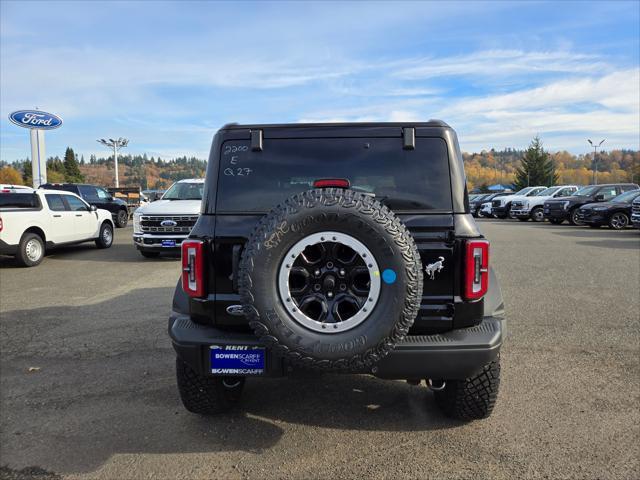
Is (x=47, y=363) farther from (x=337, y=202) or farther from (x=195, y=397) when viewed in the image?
(x=337, y=202)

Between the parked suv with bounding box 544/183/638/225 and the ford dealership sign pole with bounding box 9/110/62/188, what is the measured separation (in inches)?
998

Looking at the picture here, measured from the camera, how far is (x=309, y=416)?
3.54 meters

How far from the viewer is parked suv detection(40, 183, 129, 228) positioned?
18625mm

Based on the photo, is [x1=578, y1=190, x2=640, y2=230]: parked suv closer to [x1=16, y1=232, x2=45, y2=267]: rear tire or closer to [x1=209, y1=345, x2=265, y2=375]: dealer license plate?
[x1=16, y1=232, x2=45, y2=267]: rear tire

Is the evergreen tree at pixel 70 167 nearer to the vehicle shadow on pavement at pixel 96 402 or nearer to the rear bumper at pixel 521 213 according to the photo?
the rear bumper at pixel 521 213

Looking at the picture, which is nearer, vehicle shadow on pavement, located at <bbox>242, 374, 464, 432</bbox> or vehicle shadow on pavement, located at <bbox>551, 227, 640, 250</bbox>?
vehicle shadow on pavement, located at <bbox>242, 374, 464, 432</bbox>

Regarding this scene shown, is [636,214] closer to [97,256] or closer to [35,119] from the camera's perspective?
[97,256]

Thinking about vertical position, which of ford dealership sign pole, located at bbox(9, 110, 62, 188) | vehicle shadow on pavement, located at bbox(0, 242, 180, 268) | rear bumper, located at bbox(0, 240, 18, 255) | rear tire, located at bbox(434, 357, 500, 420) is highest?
ford dealership sign pole, located at bbox(9, 110, 62, 188)

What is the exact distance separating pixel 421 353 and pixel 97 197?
62.1 feet

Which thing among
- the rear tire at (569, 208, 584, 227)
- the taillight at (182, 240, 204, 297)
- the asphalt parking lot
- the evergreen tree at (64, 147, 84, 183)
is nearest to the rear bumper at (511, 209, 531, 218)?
the rear tire at (569, 208, 584, 227)

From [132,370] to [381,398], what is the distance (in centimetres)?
225

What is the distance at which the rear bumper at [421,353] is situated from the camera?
283 centimetres

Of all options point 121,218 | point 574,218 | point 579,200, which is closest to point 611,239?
point 574,218

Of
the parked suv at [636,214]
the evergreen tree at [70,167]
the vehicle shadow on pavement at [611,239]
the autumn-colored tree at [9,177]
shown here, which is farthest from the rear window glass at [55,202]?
the autumn-colored tree at [9,177]
